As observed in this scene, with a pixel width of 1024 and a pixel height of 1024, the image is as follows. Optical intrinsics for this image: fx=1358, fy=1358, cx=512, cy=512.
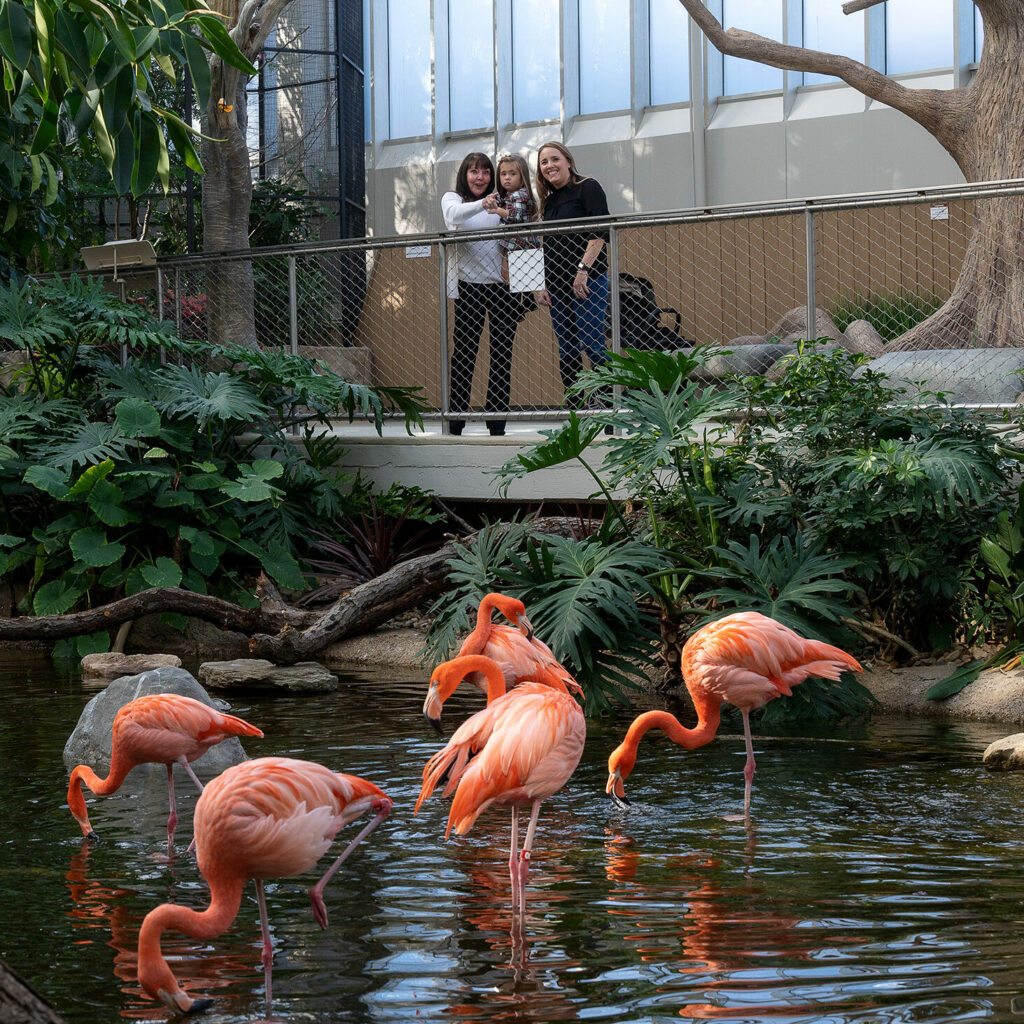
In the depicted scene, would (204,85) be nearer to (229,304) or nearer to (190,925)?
(190,925)

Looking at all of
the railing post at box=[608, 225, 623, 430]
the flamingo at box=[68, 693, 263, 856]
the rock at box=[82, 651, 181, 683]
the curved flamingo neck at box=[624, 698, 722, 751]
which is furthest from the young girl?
the flamingo at box=[68, 693, 263, 856]

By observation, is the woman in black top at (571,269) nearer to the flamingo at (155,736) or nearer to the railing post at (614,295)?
the railing post at (614,295)

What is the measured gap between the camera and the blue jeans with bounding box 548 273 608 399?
9.70 metres

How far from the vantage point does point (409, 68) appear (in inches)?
698

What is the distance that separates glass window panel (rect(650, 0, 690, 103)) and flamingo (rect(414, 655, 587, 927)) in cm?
1234

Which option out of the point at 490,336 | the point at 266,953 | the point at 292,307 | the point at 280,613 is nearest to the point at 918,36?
the point at 490,336

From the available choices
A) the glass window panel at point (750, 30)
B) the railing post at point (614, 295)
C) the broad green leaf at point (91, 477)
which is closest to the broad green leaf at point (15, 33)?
the railing post at point (614, 295)

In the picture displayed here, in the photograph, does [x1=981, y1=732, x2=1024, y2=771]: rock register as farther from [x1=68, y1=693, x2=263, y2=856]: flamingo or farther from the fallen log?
the fallen log

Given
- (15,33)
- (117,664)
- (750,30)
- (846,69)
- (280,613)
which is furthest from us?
(750,30)

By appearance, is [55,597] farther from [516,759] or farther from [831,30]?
[831,30]

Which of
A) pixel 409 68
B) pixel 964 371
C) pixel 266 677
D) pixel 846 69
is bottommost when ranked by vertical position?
pixel 266 677

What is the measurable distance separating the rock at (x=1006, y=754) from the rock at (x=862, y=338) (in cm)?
518

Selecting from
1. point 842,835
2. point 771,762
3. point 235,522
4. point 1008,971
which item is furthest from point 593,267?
point 1008,971

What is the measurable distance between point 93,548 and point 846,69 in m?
6.89
